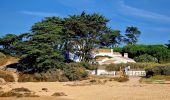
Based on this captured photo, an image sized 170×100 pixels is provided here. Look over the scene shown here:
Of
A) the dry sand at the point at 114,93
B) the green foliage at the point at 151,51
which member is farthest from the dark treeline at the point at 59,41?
the dry sand at the point at 114,93

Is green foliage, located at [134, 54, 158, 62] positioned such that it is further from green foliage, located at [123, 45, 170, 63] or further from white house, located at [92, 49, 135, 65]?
white house, located at [92, 49, 135, 65]

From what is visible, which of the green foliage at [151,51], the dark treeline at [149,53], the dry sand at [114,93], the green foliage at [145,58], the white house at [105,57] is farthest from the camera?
the green foliage at [151,51]

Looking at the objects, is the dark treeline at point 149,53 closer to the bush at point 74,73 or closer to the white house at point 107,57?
the white house at point 107,57

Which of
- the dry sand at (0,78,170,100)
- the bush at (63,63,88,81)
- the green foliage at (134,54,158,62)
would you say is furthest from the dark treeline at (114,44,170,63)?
the dry sand at (0,78,170,100)

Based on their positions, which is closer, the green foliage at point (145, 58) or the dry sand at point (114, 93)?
the dry sand at point (114, 93)

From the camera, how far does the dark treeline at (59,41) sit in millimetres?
62844

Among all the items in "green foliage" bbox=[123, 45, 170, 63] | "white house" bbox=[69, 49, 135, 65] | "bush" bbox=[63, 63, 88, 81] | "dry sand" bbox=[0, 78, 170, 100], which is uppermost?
"green foliage" bbox=[123, 45, 170, 63]

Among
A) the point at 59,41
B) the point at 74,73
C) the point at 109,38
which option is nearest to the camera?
the point at 74,73

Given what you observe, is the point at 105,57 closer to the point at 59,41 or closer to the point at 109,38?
the point at 109,38

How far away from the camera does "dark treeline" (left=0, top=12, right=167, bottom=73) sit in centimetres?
6284

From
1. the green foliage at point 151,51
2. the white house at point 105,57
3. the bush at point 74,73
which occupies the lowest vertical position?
the bush at point 74,73

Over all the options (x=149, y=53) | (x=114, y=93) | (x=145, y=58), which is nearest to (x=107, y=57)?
(x=145, y=58)

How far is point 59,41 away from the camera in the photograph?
7056cm

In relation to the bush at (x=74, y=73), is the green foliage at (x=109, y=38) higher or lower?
higher
